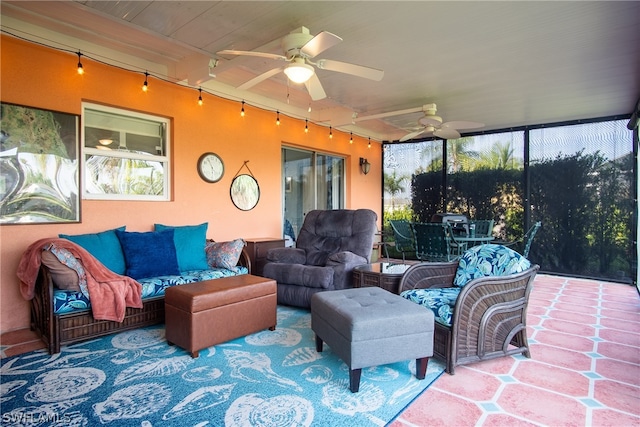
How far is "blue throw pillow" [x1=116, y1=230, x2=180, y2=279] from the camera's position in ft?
10.6

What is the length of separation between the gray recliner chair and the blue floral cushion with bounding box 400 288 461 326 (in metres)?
1.02

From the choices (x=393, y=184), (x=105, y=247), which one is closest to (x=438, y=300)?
(x=105, y=247)

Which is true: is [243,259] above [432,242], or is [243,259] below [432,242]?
below

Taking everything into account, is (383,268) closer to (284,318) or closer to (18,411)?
(284,318)

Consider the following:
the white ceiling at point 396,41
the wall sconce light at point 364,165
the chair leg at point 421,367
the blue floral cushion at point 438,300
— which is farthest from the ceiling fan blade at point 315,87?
the wall sconce light at point 364,165

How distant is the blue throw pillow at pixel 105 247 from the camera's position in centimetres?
307

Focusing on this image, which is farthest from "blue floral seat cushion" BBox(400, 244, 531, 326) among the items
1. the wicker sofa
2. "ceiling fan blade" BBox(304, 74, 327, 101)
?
the wicker sofa

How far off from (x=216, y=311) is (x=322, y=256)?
1.77 m

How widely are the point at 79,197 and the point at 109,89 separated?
113cm

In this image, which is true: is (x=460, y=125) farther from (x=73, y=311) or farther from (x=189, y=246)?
(x=73, y=311)

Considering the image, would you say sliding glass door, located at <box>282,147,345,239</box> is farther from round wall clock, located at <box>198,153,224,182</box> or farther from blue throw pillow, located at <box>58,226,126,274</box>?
blue throw pillow, located at <box>58,226,126,274</box>

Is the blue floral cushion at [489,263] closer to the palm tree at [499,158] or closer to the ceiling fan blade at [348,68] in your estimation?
the ceiling fan blade at [348,68]

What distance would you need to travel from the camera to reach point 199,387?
6.91 feet

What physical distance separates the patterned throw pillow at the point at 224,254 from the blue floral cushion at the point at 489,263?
87.5 inches
